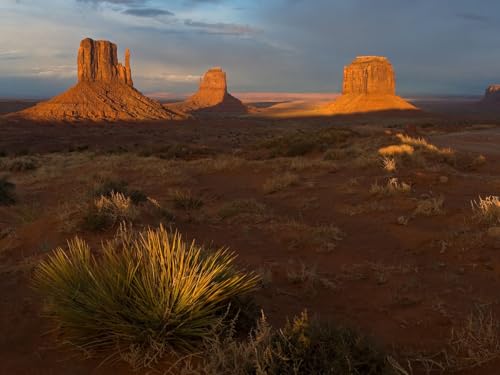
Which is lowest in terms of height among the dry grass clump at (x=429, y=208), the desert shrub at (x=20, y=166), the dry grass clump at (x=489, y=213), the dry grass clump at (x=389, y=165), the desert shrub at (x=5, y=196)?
the desert shrub at (x=20, y=166)

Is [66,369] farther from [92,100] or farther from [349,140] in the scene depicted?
[92,100]

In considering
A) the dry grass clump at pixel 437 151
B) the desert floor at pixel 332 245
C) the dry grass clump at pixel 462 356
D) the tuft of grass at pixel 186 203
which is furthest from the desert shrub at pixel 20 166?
the dry grass clump at pixel 462 356

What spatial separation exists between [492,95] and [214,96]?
4394 inches

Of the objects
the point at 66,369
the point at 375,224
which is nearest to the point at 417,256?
the point at 375,224

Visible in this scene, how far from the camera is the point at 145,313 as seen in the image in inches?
133

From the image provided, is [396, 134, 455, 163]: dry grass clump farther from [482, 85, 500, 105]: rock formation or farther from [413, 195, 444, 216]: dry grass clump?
[482, 85, 500, 105]: rock formation

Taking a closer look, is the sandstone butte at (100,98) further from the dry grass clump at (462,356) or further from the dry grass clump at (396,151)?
the dry grass clump at (462,356)

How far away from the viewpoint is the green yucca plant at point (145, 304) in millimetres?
3334

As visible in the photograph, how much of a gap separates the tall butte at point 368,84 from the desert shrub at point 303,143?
97.3 metres

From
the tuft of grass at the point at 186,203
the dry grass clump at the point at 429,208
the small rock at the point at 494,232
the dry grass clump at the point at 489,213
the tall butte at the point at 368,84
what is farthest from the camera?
the tall butte at the point at 368,84

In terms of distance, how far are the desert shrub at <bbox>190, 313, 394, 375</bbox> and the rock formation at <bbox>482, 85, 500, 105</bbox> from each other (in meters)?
191

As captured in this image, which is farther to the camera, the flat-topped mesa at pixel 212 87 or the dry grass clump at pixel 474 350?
the flat-topped mesa at pixel 212 87

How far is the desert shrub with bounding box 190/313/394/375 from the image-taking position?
9.12 feet

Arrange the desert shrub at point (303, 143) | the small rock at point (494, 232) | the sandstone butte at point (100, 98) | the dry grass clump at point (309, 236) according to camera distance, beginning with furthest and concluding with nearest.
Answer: the sandstone butte at point (100, 98) < the desert shrub at point (303, 143) < the dry grass clump at point (309, 236) < the small rock at point (494, 232)
